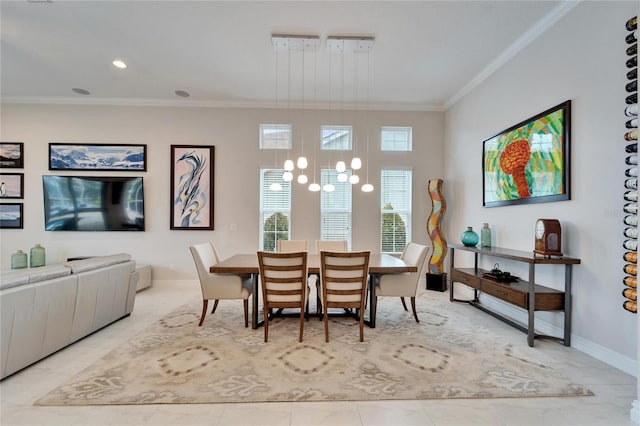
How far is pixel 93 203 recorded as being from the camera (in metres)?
5.10

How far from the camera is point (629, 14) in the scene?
2234 mm

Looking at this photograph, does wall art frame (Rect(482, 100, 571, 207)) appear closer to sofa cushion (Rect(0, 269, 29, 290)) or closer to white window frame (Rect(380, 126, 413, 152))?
white window frame (Rect(380, 126, 413, 152))

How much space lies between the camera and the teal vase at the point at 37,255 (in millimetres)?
3930

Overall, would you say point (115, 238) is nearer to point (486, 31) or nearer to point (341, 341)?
point (341, 341)

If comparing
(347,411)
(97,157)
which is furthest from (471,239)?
(97,157)

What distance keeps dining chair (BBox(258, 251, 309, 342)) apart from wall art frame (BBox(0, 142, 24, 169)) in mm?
5405

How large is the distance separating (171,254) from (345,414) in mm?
4476

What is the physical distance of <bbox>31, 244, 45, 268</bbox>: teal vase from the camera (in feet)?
12.9

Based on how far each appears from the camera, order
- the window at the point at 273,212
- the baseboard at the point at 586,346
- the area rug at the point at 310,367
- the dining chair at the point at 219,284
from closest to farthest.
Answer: the area rug at the point at 310,367, the baseboard at the point at 586,346, the dining chair at the point at 219,284, the window at the point at 273,212

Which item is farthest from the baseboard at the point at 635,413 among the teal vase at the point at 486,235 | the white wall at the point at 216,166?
the white wall at the point at 216,166

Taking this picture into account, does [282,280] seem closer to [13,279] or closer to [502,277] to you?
[13,279]

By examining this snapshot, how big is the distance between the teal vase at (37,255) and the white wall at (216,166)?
1.08 meters

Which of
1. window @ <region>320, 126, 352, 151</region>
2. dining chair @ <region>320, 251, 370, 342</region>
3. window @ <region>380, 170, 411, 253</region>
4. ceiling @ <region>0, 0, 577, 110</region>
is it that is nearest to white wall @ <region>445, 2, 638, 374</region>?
ceiling @ <region>0, 0, 577, 110</region>

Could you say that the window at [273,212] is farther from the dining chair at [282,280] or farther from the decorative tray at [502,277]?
the decorative tray at [502,277]
